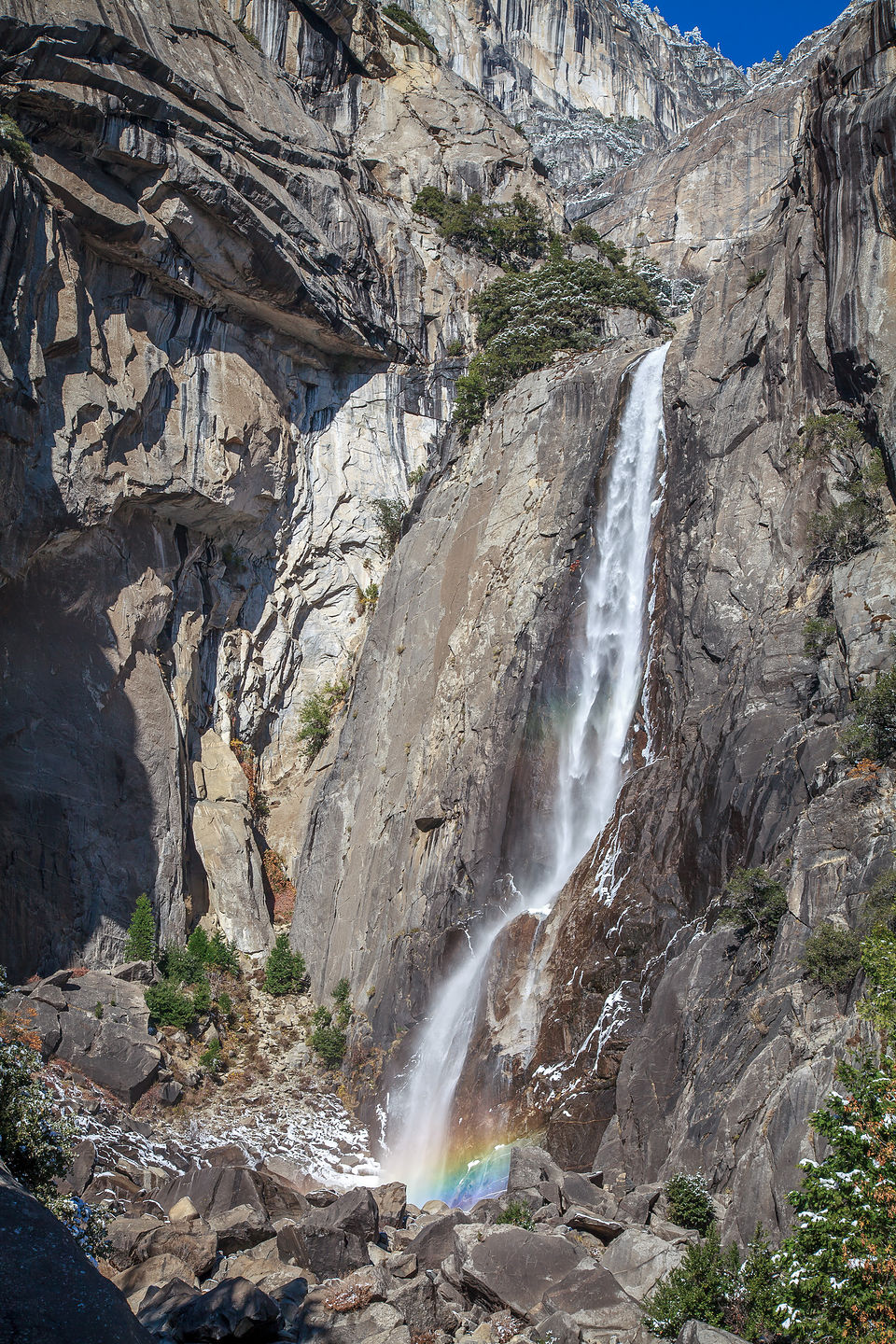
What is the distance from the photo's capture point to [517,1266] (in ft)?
39.6

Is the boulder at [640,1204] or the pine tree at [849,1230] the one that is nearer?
the pine tree at [849,1230]

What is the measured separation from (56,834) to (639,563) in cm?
1657

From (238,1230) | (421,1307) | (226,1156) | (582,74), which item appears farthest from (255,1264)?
(582,74)

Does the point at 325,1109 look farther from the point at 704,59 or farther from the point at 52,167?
the point at 704,59

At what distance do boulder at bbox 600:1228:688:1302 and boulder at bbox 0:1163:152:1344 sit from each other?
7.56 metres

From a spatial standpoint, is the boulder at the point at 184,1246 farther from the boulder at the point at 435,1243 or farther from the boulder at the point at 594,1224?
the boulder at the point at 594,1224

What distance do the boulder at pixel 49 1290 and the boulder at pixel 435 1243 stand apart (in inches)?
362

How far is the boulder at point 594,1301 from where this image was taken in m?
10.7

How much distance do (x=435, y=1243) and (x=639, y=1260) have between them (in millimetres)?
3431

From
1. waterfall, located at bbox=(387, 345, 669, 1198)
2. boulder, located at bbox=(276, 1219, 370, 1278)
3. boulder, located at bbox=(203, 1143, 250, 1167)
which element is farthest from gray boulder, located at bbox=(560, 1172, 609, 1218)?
boulder, located at bbox=(203, 1143, 250, 1167)

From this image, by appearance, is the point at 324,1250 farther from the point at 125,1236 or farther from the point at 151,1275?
the point at 125,1236

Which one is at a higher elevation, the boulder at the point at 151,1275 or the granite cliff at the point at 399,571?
the granite cliff at the point at 399,571

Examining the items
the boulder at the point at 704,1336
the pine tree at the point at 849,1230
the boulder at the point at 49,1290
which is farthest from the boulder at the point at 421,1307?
the boulder at the point at 49,1290

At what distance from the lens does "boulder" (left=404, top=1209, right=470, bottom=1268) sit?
13.7 meters
